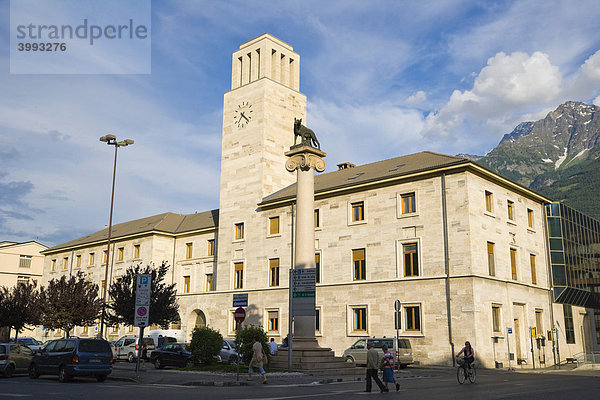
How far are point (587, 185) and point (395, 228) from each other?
169642 millimetres

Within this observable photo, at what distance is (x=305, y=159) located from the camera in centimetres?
2811

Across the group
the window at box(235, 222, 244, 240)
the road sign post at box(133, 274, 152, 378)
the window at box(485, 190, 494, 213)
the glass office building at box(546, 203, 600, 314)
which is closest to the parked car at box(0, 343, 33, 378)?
the road sign post at box(133, 274, 152, 378)

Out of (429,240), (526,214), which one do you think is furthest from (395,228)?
(526,214)

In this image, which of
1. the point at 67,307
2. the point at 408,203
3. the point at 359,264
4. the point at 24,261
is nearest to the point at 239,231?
the point at 359,264

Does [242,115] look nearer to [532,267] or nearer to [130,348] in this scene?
[130,348]

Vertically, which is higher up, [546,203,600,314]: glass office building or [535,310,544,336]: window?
[546,203,600,314]: glass office building

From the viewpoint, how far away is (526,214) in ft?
126

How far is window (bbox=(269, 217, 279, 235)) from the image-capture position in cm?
4258

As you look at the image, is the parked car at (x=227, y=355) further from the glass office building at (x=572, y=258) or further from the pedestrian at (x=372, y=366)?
→ the glass office building at (x=572, y=258)

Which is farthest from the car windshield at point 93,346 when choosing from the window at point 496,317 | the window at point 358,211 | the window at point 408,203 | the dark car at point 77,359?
the window at point 496,317

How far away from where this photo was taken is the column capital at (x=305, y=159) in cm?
2811

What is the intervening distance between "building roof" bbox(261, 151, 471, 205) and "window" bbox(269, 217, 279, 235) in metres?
1.40

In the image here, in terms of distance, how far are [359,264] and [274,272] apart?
786 cm

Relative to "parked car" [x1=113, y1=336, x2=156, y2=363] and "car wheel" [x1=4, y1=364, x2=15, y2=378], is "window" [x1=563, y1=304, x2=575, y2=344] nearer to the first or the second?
"parked car" [x1=113, y1=336, x2=156, y2=363]
